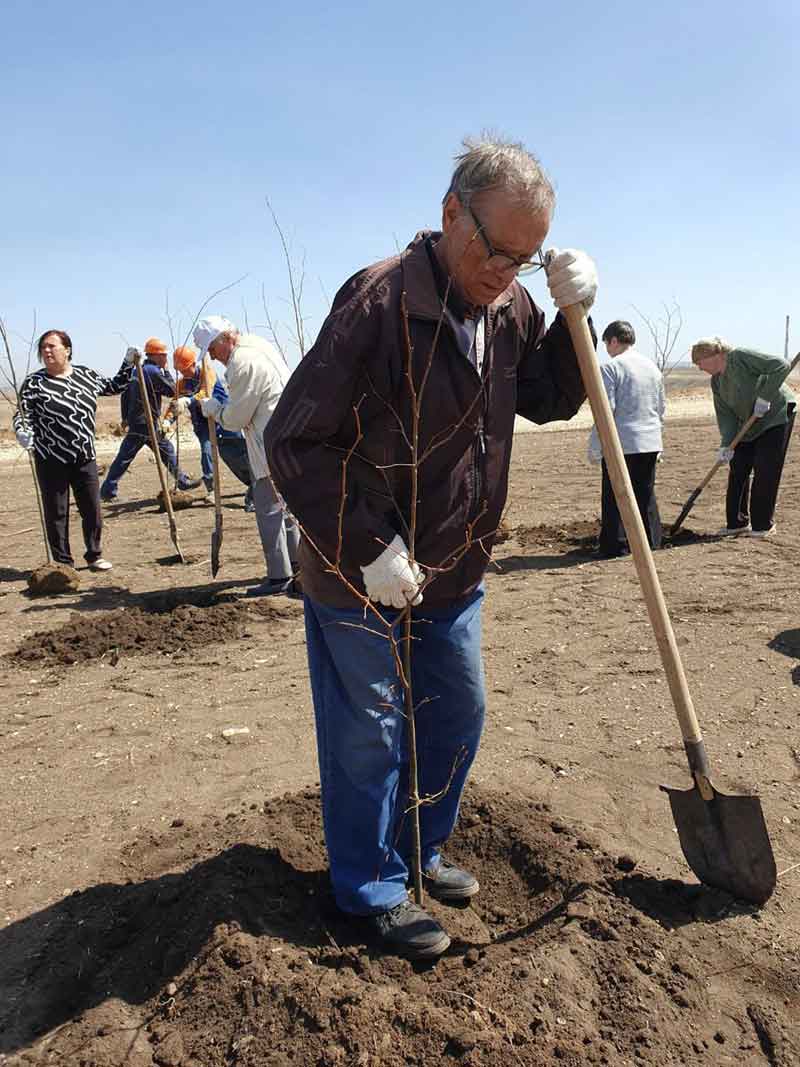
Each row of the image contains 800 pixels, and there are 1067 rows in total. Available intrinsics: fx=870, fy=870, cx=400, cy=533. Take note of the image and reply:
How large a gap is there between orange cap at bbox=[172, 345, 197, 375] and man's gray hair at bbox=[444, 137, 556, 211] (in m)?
8.38

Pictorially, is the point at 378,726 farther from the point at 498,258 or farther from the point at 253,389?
the point at 253,389

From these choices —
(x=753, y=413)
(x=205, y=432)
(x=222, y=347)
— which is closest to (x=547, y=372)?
(x=222, y=347)

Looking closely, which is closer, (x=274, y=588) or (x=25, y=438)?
(x=274, y=588)

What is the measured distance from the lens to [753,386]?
7.46 metres

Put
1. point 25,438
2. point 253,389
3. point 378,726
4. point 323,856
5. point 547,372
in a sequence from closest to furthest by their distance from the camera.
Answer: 1. point 378,726
2. point 547,372
3. point 323,856
4. point 253,389
5. point 25,438

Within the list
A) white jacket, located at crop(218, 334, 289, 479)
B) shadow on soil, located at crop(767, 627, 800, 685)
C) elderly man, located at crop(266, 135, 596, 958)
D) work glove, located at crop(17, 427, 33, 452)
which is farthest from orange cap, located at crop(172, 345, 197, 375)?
elderly man, located at crop(266, 135, 596, 958)

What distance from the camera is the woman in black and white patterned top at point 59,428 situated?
725 centimetres

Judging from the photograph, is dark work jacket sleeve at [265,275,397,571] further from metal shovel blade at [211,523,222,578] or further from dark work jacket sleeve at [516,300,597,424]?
metal shovel blade at [211,523,222,578]

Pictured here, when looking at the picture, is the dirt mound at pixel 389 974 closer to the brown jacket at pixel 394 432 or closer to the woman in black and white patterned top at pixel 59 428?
the brown jacket at pixel 394 432

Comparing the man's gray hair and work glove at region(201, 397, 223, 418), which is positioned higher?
the man's gray hair

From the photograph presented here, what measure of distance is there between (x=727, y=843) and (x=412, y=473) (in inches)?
59.3

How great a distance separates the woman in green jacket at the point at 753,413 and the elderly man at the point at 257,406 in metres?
3.82

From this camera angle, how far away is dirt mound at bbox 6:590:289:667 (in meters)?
5.51

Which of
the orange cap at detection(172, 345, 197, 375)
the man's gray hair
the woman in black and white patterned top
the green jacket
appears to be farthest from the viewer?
the orange cap at detection(172, 345, 197, 375)
